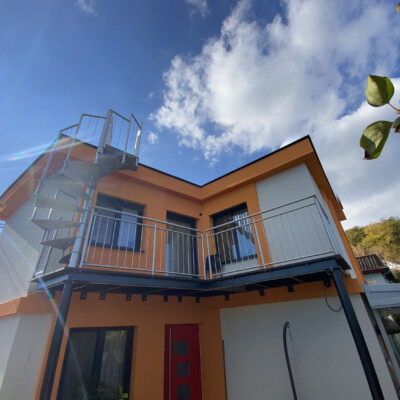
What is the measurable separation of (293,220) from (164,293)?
3311 millimetres

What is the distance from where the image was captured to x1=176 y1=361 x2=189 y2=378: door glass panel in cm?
478

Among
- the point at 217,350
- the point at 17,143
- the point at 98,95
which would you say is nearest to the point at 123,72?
the point at 98,95

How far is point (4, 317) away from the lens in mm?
4141

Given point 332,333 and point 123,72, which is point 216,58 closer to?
point 123,72

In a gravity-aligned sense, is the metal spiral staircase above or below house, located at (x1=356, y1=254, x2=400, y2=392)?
above

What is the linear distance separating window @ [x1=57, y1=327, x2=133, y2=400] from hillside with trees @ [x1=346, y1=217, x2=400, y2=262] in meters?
21.1

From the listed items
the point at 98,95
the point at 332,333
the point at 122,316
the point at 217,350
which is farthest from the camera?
the point at 98,95

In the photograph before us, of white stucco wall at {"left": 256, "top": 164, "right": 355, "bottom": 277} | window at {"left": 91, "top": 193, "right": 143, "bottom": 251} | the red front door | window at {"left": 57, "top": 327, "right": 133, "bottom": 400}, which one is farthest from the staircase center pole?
white stucco wall at {"left": 256, "top": 164, "right": 355, "bottom": 277}

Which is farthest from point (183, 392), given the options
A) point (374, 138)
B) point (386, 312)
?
point (374, 138)

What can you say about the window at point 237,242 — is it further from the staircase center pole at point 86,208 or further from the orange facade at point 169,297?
the staircase center pole at point 86,208

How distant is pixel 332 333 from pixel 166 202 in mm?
4713

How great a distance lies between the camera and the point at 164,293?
16.1 ft

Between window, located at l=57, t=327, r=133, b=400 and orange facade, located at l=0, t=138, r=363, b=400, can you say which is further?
orange facade, located at l=0, t=138, r=363, b=400

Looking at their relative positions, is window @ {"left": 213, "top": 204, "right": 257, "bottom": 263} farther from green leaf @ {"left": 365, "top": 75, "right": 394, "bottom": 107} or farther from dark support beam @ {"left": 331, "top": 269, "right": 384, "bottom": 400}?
green leaf @ {"left": 365, "top": 75, "right": 394, "bottom": 107}
